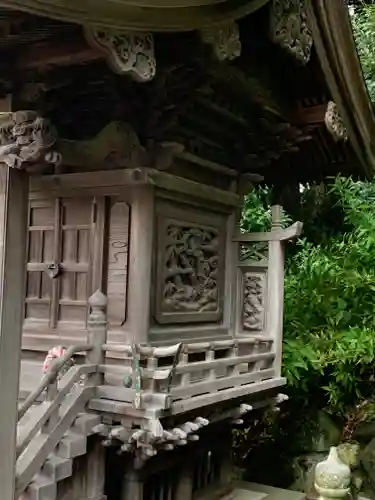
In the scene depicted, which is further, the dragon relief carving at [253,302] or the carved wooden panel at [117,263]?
the dragon relief carving at [253,302]

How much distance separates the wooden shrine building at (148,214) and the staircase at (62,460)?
0.5 inches

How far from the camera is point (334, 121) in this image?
5676 millimetres

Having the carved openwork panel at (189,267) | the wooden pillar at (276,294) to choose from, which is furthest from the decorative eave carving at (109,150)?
the wooden pillar at (276,294)

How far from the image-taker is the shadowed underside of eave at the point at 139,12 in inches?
115

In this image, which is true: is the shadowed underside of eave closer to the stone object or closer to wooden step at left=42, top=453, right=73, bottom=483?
wooden step at left=42, top=453, right=73, bottom=483

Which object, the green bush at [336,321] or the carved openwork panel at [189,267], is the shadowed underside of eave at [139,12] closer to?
the carved openwork panel at [189,267]

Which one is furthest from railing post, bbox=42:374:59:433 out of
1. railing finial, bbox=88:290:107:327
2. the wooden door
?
the wooden door

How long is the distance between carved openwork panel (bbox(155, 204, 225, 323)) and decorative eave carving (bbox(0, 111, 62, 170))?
5.74 feet

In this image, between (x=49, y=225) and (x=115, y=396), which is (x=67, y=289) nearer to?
(x=49, y=225)

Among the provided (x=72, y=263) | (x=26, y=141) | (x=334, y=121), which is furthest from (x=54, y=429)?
(x=334, y=121)

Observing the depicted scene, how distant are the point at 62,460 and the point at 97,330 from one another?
95cm

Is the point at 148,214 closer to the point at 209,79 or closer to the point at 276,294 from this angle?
the point at 209,79

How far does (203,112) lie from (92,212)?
4.10ft

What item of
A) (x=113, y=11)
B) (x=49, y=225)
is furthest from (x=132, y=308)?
(x=113, y=11)
